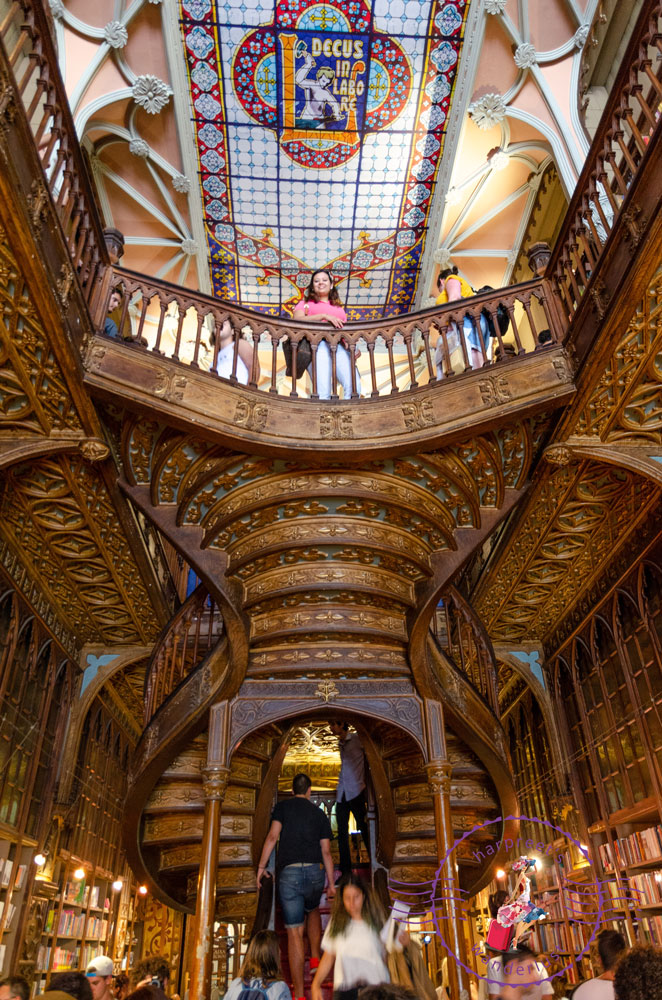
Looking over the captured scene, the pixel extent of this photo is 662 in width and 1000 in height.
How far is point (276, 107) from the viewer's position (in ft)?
25.0

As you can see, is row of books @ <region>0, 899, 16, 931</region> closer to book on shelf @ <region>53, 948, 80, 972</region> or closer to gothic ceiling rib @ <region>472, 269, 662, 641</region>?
book on shelf @ <region>53, 948, 80, 972</region>

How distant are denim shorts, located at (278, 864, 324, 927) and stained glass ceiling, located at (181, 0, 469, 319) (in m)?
7.19

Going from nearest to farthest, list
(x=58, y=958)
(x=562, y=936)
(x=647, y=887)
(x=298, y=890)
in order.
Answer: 1. (x=298, y=890)
2. (x=647, y=887)
3. (x=58, y=958)
4. (x=562, y=936)

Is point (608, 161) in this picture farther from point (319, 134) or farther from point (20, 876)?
point (20, 876)

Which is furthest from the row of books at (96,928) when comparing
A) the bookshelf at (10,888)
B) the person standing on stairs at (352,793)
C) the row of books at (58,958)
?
the person standing on stairs at (352,793)

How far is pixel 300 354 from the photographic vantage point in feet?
18.0

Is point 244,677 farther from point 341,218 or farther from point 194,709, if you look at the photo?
point 341,218

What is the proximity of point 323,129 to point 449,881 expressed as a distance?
7.63 meters

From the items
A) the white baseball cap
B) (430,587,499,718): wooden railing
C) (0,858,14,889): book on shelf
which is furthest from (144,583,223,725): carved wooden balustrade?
(430,587,499,718): wooden railing

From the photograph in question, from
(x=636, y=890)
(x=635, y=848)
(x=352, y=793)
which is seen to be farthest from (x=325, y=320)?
(x=636, y=890)

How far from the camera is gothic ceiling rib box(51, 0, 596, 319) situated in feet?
23.0

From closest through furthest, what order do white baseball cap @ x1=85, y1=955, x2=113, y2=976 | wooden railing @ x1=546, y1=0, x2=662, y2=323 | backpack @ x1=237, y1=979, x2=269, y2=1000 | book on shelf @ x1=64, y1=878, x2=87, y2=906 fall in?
backpack @ x1=237, y1=979, x2=269, y2=1000 < wooden railing @ x1=546, y1=0, x2=662, y2=323 < white baseball cap @ x1=85, y1=955, x2=113, y2=976 < book on shelf @ x1=64, y1=878, x2=87, y2=906

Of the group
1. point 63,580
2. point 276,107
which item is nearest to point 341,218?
point 276,107

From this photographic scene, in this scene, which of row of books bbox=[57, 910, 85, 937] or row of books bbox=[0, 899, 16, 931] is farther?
row of books bbox=[57, 910, 85, 937]
